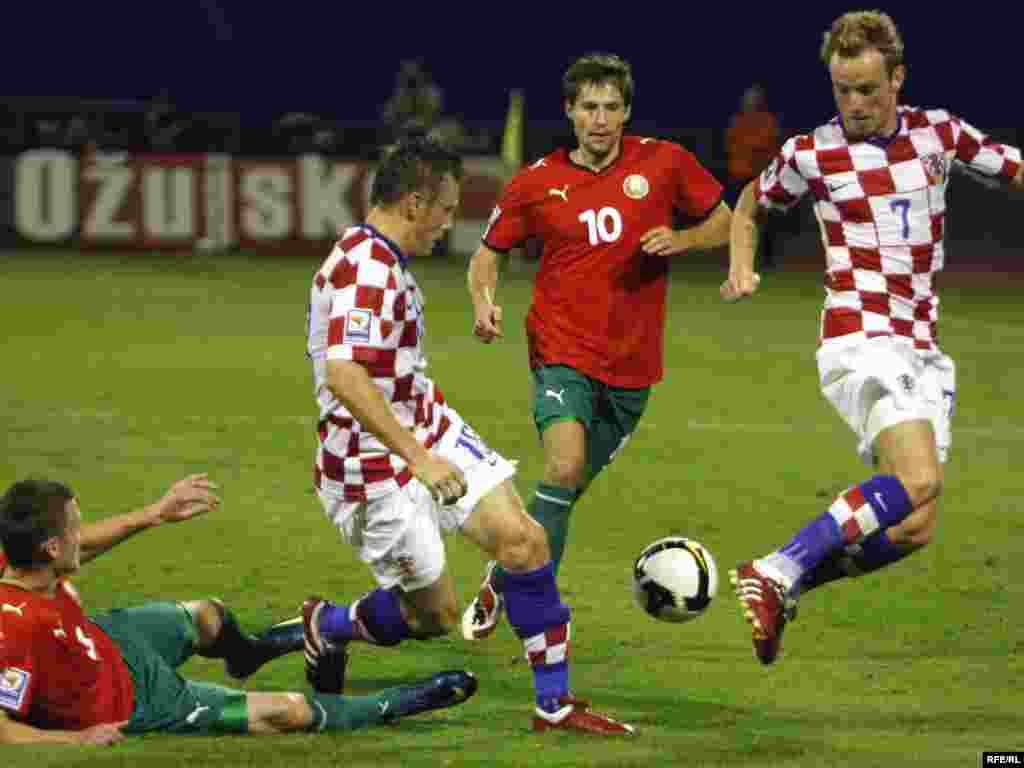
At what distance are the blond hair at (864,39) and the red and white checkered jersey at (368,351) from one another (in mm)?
1740

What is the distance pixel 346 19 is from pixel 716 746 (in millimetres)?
33451

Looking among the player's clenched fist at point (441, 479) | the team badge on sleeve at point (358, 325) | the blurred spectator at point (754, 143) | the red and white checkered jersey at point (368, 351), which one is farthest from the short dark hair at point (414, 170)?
the blurred spectator at point (754, 143)

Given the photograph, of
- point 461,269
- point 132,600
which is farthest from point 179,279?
point 132,600

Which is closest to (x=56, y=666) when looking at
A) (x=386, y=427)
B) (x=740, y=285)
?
(x=386, y=427)

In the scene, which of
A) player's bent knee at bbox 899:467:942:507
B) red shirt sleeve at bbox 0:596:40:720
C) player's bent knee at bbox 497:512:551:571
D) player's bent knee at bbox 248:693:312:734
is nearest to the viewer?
red shirt sleeve at bbox 0:596:40:720

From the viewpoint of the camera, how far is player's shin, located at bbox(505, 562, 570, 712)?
6.04 m

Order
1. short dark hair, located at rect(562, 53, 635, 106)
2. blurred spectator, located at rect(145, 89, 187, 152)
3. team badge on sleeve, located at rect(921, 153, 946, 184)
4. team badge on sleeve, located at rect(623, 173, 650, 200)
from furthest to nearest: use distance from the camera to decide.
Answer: blurred spectator, located at rect(145, 89, 187, 152)
team badge on sleeve, located at rect(623, 173, 650, 200)
short dark hair, located at rect(562, 53, 635, 106)
team badge on sleeve, located at rect(921, 153, 946, 184)

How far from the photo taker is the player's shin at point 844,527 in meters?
6.56

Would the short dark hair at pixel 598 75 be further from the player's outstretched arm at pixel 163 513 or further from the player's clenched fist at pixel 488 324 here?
the player's outstretched arm at pixel 163 513

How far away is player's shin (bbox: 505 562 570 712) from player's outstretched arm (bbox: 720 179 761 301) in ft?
4.62

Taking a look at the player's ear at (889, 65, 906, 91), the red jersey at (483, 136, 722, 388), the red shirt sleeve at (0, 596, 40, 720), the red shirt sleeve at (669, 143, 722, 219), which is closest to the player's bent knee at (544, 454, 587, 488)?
the red jersey at (483, 136, 722, 388)

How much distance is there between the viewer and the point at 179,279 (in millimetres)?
21375

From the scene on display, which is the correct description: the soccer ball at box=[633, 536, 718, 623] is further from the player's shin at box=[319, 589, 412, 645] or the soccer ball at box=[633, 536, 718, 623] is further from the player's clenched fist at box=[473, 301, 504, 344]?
the player's clenched fist at box=[473, 301, 504, 344]

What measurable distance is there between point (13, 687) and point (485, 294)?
2.85 m
